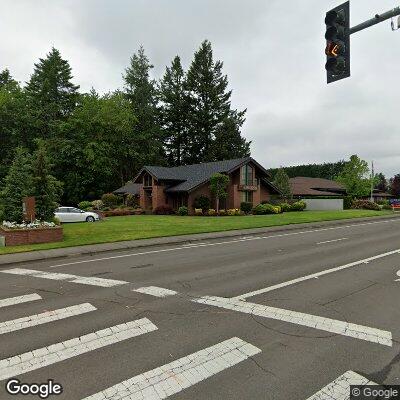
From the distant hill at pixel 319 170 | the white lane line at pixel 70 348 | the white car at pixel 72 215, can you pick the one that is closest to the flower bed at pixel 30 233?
the white car at pixel 72 215

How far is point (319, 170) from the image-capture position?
294 ft

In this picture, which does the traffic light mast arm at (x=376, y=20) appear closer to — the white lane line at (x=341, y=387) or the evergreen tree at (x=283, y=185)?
the white lane line at (x=341, y=387)

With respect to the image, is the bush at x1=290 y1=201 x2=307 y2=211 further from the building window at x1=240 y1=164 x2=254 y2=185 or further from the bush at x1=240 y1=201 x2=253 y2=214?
the bush at x1=240 y1=201 x2=253 y2=214

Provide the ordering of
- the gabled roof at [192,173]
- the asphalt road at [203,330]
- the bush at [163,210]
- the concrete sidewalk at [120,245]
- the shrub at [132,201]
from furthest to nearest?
1. the shrub at [132,201]
2. the bush at [163,210]
3. the gabled roof at [192,173]
4. the concrete sidewalk at [120,245]
5. the asphalt road at [203,330]

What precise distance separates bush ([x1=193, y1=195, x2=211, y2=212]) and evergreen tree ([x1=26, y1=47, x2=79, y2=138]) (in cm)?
3008

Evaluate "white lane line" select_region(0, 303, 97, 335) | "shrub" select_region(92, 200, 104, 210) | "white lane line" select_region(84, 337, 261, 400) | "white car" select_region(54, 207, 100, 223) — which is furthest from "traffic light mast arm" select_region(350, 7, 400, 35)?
"shrub" select_region(92, 200, 104, 210)

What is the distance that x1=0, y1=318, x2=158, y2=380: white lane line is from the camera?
4.84 metres

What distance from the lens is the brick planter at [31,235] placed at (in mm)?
17281

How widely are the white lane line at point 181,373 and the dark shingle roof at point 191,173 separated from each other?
110ft

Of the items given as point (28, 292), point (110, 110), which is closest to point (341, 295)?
point (28, 292)

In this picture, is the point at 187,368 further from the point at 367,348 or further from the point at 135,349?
the point at 367,348

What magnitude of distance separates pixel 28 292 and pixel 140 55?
218ft

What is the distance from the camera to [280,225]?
27062 mm

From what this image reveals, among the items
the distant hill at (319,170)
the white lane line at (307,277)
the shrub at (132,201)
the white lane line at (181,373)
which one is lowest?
the white lane line at (181,373)
